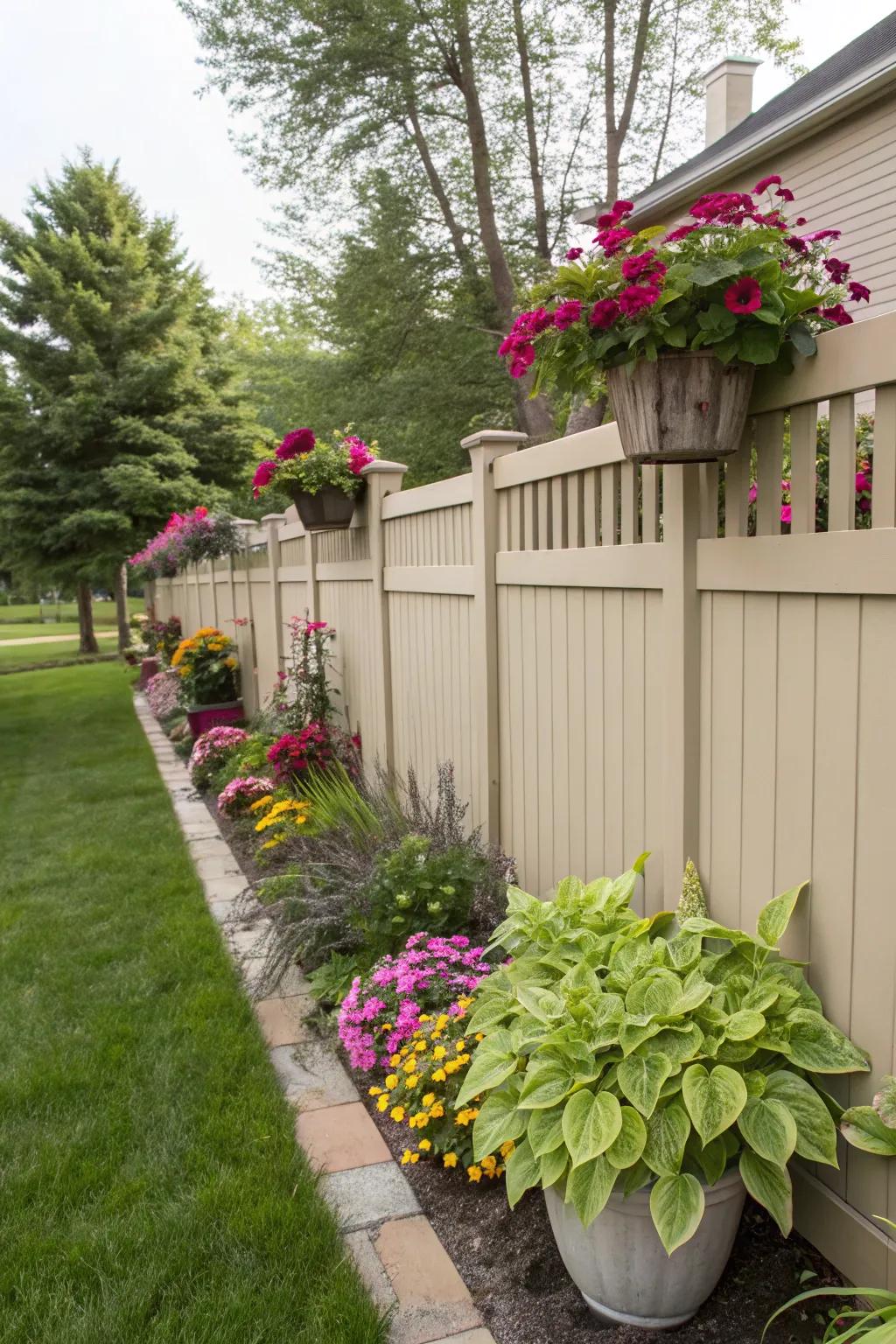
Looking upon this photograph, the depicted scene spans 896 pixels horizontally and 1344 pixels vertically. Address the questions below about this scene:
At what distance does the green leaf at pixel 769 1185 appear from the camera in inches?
68.0

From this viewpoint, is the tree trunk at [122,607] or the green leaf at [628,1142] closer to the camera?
the green leaf at [628,1142]

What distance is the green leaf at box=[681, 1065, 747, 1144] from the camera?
5.59 ft

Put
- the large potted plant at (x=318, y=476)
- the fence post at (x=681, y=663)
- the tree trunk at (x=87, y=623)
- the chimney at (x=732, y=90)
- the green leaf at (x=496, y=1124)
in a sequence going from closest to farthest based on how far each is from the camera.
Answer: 1. the green leaf at (x=496, y=1124)
2. the fence post at (x=681, y=663)
3. the large potted plant at (x=318, y=476)
4. the chimney at (x=732, y=90)
5. the tree trunk at (x=87, y=623)

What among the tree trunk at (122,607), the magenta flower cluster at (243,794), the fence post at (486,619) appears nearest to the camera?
the fence post at (486,619)

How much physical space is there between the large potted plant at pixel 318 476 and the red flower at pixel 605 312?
315 centimetres

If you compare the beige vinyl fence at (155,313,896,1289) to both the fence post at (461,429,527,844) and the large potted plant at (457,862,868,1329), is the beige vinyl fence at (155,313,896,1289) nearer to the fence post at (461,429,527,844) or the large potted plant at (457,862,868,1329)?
the fence post at (461,429,527,844)

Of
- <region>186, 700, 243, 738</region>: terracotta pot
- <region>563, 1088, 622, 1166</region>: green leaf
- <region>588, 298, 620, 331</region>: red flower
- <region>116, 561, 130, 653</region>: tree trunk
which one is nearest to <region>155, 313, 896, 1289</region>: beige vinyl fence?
<region>588, 298, 620, 331</region>: red flower

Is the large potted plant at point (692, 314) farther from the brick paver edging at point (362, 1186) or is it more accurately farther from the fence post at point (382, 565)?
the fence post at point (382, 565)

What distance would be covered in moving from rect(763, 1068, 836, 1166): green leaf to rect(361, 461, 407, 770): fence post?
10.9 feet

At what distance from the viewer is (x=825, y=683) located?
1.89 m

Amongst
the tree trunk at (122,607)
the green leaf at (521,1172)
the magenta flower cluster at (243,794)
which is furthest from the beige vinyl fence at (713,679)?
the tree trunk at (122,607)

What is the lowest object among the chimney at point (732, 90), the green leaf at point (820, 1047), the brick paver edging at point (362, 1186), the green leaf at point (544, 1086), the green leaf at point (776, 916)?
the brick paver edging at point (362, 1186)

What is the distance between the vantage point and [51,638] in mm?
31125

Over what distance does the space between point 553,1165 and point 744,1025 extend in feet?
1.44
